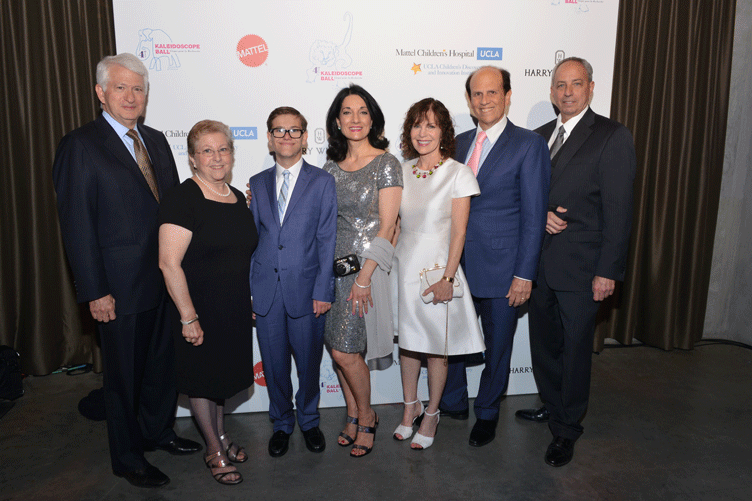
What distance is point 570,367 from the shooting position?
2.76m

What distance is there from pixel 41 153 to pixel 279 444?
2.74 m

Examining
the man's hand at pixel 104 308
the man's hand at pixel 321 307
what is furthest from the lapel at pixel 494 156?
the man's hand at pixel 104 308

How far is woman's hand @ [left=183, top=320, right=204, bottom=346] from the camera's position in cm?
229

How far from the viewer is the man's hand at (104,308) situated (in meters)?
2.32

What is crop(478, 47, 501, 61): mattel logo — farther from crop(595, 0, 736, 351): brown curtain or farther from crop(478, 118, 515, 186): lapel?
crop(595, 0, 736, 351): brown curtain

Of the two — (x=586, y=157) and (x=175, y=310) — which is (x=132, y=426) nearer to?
(x=175, y=310)

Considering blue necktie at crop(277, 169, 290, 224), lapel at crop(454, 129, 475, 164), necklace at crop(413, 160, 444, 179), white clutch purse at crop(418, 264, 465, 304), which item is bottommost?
white clutch purse at crop(418, 264, 465, 304)

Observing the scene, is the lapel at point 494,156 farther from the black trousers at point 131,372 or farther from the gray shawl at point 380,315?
the black trousers at point 131,372

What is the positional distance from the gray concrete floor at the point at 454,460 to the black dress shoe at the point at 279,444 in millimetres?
33

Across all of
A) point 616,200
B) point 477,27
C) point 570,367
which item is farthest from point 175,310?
point 477,27

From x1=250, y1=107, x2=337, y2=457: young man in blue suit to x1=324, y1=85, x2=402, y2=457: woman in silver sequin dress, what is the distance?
8 centimetres

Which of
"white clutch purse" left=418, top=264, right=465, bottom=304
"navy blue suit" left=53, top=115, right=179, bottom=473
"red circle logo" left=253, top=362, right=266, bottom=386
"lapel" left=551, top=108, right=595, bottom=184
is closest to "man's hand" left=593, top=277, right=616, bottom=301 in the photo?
"lapel" left=551, top=108, right=595, bottom=184

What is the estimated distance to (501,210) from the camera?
268 centimetres

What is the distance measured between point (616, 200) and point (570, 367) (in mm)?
933
